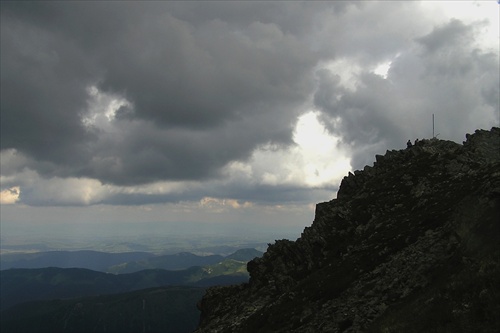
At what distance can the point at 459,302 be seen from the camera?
58.0ft

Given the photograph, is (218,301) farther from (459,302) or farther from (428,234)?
(459,302)

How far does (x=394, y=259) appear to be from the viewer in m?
33.4

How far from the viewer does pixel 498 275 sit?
57.1 feet

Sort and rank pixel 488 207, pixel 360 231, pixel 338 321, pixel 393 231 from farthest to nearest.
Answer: pixel 360 231
pixel 393 231
pixel 338 321
pixel 488 207

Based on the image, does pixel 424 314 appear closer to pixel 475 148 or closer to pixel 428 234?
pixel 428 234

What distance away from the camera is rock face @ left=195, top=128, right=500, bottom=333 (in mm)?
19500

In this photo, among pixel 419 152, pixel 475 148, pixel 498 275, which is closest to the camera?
pixel 498 275

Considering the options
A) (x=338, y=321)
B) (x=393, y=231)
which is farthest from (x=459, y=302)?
(x=393, y=231)

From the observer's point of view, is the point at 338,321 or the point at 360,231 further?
the point at 360,231

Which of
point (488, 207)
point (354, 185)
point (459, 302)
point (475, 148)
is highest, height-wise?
point (475, 148)

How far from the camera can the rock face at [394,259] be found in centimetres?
1950

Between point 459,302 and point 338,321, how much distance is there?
1370 cm

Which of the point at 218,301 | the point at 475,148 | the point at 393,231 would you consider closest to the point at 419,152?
the point at 475,148

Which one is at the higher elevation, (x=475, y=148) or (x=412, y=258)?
(x=475, y=148)
